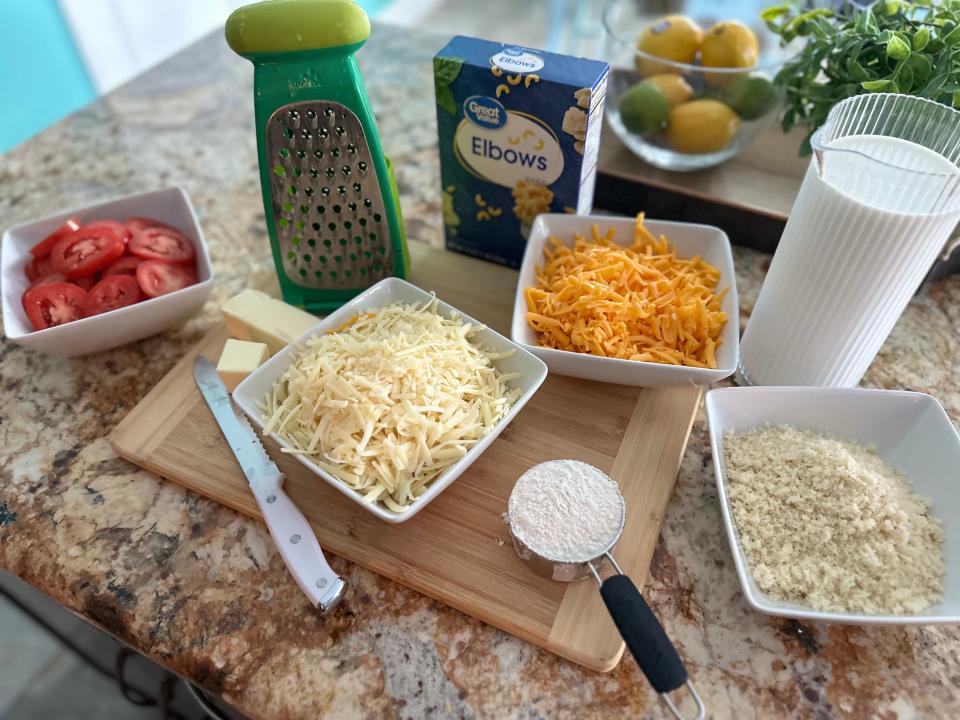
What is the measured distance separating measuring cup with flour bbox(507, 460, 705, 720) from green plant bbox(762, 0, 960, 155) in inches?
33.1

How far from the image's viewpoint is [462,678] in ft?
2.89

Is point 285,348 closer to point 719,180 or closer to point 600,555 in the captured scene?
point 600,555

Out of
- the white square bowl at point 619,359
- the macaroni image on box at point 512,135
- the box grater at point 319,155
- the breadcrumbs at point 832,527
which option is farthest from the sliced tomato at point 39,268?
the breadcrumbs at point 832,527

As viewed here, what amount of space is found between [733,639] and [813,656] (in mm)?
105

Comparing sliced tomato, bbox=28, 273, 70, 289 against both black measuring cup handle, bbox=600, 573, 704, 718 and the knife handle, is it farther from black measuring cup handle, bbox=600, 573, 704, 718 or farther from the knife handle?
black measuring cup handle, bbox=600, 573, 704, 718

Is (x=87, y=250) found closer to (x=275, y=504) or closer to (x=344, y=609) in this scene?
(x=275, y=504)

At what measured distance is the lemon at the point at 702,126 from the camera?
143 centimetres

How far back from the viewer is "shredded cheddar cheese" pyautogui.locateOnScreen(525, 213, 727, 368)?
3.67 feet

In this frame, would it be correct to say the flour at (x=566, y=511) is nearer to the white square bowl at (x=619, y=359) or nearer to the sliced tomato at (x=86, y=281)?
the white square bowl at (x=619, y=359)

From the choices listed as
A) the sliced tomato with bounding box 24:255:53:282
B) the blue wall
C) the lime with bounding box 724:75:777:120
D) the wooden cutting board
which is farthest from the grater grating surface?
the blue wall

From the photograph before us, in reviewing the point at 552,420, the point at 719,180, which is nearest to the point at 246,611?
the point at 552,420

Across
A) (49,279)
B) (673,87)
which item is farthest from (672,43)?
(49,279)

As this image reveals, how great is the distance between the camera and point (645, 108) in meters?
1.44

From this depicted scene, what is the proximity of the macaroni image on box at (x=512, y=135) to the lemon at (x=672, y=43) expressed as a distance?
0.33 meters
